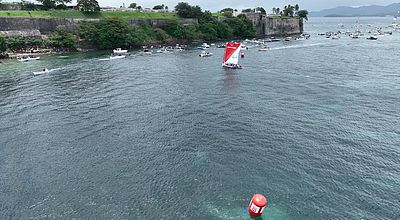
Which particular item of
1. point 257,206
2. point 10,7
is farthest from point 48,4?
point 257,206

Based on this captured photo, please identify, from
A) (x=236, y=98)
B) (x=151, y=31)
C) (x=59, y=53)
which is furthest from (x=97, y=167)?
(x=151, y=31)

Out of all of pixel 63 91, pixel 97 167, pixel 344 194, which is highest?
pixel 63 91

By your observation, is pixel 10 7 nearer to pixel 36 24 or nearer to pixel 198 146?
pixel 36 24

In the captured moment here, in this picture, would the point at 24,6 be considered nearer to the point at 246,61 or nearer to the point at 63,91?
the point at 63,91

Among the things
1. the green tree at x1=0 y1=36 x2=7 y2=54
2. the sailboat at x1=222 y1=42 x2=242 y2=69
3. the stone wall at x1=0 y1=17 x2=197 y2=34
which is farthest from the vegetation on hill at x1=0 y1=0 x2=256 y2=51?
the sailboat at x1=222 y1=42 x2=242 y2=69

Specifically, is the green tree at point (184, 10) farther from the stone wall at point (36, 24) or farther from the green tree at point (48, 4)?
the green tree at point (48, 4)

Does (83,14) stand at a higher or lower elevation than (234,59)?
higher

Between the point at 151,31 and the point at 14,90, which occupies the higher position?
the point at 151,31
